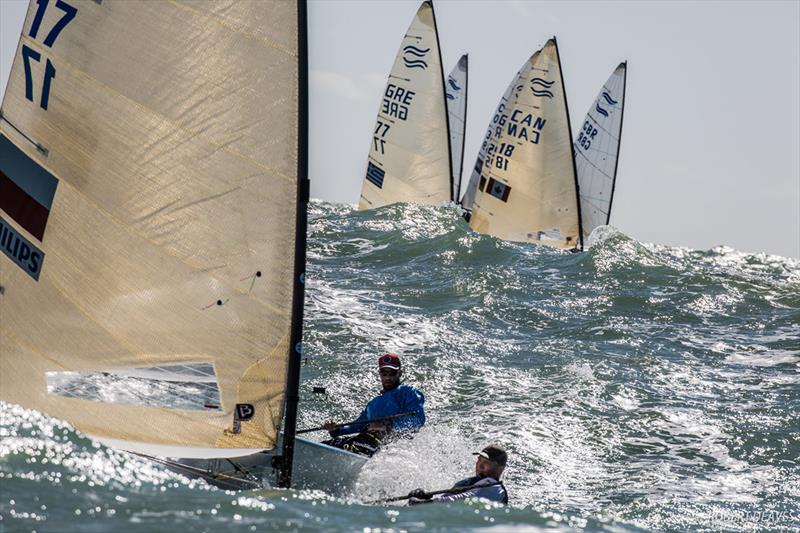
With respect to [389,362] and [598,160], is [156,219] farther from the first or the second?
[598,160]

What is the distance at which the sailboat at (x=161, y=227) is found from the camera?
21.8 ft

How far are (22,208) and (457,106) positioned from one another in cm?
2399

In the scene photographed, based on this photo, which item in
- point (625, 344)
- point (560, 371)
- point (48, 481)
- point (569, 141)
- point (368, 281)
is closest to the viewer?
point (48, 481)

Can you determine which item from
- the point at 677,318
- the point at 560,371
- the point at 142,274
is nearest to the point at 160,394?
the point at 142,274

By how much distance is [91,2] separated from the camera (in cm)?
671

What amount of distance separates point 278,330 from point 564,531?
1976 mm

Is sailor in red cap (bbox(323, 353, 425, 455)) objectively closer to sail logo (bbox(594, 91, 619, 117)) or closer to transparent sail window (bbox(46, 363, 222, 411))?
transparent sail window (bbox(46, 363, 222, 411))

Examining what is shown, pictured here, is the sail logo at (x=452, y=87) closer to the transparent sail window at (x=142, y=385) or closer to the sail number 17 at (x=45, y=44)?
the sail number 17 at (x=45, y=44)

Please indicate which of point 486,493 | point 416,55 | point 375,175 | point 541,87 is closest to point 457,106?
point 375,175

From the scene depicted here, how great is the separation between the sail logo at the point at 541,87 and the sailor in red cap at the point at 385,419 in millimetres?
16504

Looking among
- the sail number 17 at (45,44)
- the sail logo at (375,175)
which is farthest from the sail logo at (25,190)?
the sail logo at (375,175)

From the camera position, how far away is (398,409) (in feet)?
30.0

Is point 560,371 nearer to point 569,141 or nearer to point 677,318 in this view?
point 677,318

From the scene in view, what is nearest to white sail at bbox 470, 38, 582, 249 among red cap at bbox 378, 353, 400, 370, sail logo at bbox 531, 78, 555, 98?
sail logo at bbox 531, 78, 555, 98
